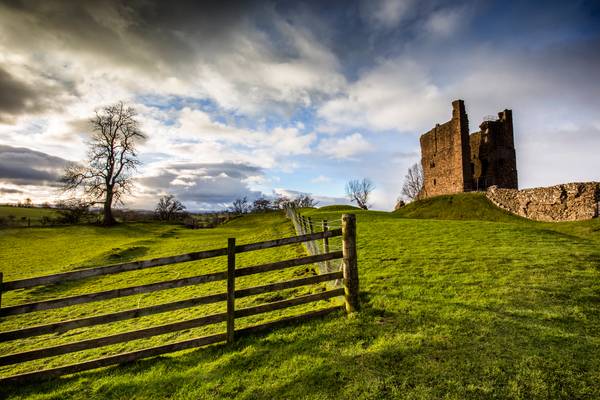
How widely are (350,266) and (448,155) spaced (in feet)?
145

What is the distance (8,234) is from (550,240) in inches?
1894

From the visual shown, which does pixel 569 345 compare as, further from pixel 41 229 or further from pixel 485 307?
pixel 41 229

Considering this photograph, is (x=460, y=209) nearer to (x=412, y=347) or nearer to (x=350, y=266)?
(x=350, y=266)

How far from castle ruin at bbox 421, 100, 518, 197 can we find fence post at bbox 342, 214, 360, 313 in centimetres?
4065

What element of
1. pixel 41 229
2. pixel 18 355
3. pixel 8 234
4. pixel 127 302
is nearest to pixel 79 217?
pixel 41 229

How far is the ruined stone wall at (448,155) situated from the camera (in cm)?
4091

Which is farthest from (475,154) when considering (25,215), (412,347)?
(25,215)

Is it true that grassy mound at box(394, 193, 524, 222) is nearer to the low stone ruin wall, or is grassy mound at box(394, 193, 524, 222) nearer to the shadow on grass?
the low stone ruin wall

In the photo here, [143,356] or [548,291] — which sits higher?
[548,291]

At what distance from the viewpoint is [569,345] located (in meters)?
4.95

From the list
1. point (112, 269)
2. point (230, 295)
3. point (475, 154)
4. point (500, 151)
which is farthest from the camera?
point (475, 154)

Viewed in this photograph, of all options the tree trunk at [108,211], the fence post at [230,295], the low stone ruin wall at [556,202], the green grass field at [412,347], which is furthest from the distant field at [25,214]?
the low stone ruin wall at [556,202]

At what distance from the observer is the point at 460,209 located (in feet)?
112

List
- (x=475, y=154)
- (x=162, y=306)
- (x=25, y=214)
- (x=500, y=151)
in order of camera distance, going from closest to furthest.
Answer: (x=162, y=306) < (x=500, y=151) < (x=475, y=154) < (x=25, y=214)
